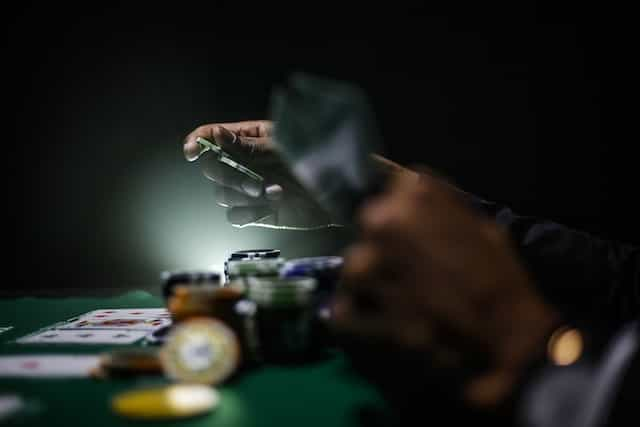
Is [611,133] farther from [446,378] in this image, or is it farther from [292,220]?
[446,378]

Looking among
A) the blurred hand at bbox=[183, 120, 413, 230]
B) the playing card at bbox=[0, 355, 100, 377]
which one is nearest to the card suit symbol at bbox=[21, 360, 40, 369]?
the playing card at bbox=[0, 355, 100, 377]

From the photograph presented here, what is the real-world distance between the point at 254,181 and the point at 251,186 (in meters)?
0.02

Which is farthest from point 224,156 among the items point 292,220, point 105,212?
point 105,212

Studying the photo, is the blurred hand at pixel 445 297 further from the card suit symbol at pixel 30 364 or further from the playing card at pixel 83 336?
the playing card at pixel 83 336

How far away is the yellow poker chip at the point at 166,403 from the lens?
70 centimetres

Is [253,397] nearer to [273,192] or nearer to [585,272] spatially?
[585,272]

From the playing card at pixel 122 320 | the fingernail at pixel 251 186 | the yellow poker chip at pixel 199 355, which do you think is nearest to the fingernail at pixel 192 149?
the fingernail at pixel 251 186

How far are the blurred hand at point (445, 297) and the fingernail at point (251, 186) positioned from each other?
1.18 meters

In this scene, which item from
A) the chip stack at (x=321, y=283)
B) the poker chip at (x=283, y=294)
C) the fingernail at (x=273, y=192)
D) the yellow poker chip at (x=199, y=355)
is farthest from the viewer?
the fingernail at (x=273, y=192)

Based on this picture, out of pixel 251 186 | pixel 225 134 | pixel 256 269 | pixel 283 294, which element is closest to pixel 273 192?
pixel 251 186

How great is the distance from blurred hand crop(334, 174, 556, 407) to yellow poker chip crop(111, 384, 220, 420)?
247mm

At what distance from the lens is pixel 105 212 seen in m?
3.57

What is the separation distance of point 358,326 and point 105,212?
332cm

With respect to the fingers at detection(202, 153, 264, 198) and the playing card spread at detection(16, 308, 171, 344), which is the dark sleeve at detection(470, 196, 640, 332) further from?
the playing card spread at detection(16, 308, 171, 344)
